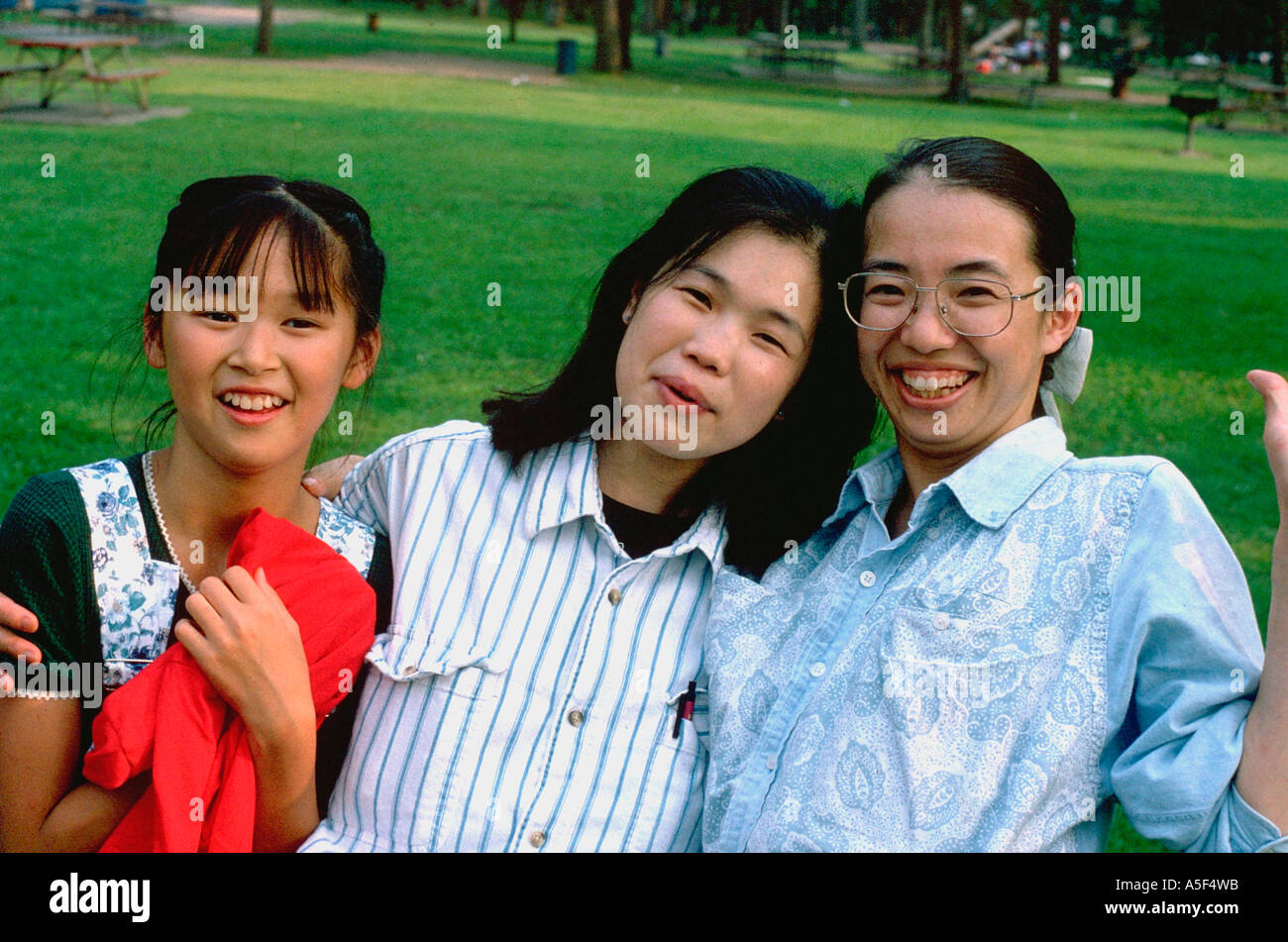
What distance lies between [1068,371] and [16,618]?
1.86m

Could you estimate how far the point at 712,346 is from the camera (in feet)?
7.78

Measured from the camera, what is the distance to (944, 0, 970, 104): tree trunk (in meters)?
31.2

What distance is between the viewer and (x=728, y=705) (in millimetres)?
2311

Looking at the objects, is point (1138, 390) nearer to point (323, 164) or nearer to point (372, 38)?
point (323, 164)

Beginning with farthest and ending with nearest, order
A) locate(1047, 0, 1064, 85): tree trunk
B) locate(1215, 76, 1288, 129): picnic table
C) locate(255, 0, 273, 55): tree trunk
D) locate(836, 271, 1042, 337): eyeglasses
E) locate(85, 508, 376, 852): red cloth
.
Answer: locate(1047, 0, 1064, 85): tree trunk
locate(1215, 76, 1288, 129): picnic table
locate(255, 0, 273, 55): tree trunk
locate(836, 271, 1042, 337): eyeglasses
locate(85, 508, 376, 852): red cloth

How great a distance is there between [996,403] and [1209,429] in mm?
5524

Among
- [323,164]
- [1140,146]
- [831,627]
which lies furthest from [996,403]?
[1140,146]

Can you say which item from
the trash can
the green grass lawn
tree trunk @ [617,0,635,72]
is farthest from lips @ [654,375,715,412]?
tree trunk @ [617,0,635,72]

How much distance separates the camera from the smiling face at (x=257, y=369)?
2311 mm

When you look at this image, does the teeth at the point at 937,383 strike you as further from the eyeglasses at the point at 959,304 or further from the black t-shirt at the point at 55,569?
the black t-shirt at the point at 55,569

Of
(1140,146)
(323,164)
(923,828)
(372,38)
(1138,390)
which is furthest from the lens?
(372,38)

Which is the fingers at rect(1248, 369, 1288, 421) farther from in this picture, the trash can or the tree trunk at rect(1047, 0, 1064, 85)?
the tree trunk at rect(1047, 0, 1064, 85)

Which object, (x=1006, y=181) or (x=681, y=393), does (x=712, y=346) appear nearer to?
(x=681, y=393)

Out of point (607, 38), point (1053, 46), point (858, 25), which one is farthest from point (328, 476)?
point (858, 25)
